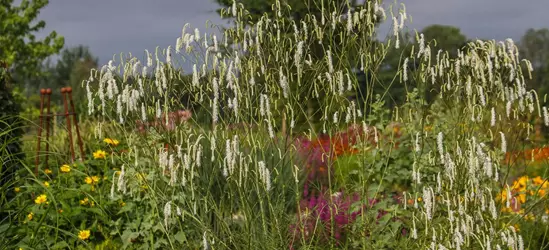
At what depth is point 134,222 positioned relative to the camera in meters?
6.04

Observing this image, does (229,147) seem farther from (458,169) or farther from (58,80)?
(58,80)

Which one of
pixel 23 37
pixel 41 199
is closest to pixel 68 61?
pixel 23 37

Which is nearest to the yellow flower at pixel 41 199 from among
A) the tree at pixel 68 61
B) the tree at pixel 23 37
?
the tree at pixel 23 37

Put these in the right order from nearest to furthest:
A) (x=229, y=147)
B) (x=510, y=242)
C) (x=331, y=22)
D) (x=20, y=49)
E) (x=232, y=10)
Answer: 1. (x=510, y=242)
2. (x=229, y=147)
3. (x=232, y=10)
4. (x=331, y=22)
5. (x=20, y=49)

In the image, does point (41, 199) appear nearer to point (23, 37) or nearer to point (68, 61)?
point (23, 37)

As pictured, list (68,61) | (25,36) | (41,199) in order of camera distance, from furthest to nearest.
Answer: (68,61)
(25,36)
(41,199)

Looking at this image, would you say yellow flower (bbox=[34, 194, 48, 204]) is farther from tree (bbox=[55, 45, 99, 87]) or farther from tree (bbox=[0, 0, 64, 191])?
tree (bbox=[55, 45, 99, 87])

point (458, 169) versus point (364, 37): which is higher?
point (364, 37)

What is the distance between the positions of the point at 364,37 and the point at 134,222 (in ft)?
9.44

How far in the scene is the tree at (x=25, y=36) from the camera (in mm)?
26609

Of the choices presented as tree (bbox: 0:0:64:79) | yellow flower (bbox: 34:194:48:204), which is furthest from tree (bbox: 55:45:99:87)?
yellow flower (bbox: 34:194:48:204)

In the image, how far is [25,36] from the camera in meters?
27.3

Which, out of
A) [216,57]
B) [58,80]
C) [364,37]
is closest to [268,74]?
[216,57]

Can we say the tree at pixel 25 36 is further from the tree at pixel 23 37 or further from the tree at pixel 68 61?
the tree at pixel 68 61
